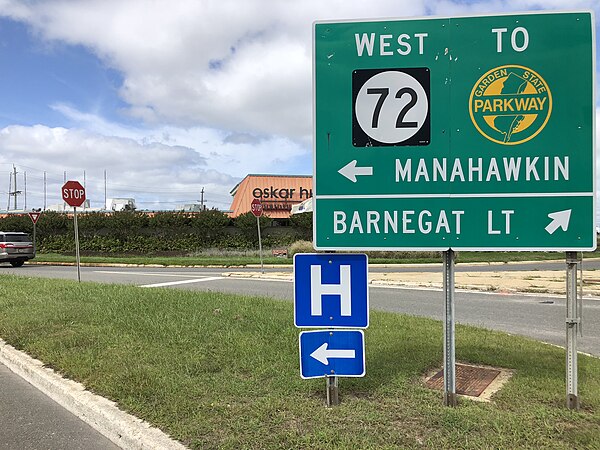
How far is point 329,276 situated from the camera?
14.5ft

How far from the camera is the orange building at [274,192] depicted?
39312mm

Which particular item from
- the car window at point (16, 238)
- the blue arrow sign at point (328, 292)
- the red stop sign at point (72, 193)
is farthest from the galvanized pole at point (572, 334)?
the car window at point (16, 238)

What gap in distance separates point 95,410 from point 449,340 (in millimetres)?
3015

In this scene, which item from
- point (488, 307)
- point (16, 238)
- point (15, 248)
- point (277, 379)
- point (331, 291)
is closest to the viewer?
point (331, 291)

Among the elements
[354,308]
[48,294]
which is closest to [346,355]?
A: [354,308]

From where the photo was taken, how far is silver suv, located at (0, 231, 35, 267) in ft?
80.9

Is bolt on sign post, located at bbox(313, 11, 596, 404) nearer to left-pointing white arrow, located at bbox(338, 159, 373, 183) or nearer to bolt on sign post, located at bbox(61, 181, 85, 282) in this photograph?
left-pointing white arrow, located at bbox(338, 159, 373, 183)

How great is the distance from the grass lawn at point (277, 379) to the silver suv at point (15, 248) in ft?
59.7

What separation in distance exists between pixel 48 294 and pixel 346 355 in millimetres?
7682

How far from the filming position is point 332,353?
4.45 metres

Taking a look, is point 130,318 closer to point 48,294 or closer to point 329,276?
point 48,294

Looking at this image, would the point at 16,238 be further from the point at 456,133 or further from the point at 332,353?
the point at 456,133

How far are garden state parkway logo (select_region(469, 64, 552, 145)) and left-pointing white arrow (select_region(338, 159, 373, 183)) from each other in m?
0.97

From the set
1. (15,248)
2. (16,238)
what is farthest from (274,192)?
(15,248)
